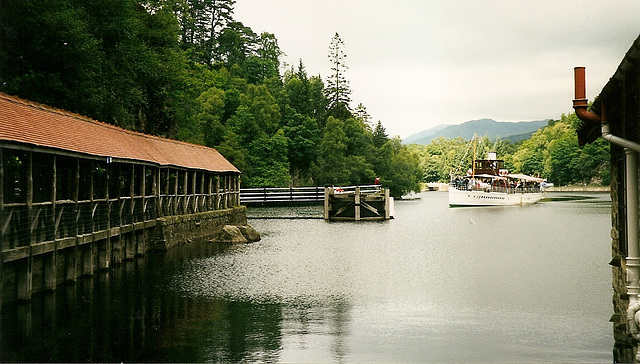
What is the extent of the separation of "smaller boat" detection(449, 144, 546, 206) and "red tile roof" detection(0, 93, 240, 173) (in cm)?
4159

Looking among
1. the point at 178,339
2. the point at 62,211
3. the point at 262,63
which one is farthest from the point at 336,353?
the point at 262,63

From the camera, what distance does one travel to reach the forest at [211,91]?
20312 mm

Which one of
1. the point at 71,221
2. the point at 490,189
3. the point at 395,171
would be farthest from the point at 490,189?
the point at 71,221

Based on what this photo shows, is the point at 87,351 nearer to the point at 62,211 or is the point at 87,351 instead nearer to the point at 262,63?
the point at 62,211

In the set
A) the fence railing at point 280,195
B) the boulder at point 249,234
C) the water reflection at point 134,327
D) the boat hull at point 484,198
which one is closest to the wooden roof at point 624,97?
the water reflection at point 134,327

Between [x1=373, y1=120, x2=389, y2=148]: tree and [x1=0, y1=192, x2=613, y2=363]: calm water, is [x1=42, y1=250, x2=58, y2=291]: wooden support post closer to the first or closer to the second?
[x1=0, y1=192, x2=613, y2=363]: calm water

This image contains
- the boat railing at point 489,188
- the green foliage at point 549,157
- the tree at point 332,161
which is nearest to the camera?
the tree at point 332,161

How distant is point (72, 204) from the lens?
1510cm

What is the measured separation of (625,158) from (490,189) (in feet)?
198

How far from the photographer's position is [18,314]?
11.0 m

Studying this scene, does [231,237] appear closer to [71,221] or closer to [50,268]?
[71,221]

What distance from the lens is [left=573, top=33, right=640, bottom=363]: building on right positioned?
7.71m

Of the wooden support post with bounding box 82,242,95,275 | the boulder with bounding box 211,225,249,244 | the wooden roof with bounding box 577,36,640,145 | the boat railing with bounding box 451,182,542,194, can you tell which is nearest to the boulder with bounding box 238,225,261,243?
the boulder with bounding box 211,225,249,244

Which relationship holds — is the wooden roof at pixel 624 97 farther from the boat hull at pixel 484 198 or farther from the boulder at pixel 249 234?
the boat hull at pixel 484 198
